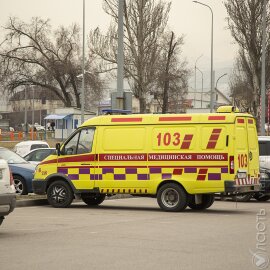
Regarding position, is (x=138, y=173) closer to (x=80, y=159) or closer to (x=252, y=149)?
(x=80, y=159)

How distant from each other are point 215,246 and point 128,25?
47.2 meters

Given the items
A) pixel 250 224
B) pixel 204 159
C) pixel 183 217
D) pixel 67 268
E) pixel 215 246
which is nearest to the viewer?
pixel 67 268

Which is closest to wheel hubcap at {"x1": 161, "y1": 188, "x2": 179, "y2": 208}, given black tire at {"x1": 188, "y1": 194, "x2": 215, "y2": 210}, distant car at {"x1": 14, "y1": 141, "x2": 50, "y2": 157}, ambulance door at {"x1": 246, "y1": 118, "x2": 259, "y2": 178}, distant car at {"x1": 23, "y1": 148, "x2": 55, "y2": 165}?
black tire at {"x1": 188, "y1": 194, "x2": 215, "y2": 210}

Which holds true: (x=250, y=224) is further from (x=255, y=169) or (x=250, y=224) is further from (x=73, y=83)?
(x=73, y=83)

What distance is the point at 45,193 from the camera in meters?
18.9

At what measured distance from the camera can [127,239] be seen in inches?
465

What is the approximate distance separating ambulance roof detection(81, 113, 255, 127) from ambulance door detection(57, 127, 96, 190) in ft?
1.26

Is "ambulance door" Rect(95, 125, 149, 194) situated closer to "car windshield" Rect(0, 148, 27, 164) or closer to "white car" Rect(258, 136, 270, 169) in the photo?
"car windshield" Rect(0, 148, 27, 164)

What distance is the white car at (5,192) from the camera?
1214 centimetres

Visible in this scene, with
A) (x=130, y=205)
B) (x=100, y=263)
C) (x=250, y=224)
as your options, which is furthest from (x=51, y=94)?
(x=100, y=263)

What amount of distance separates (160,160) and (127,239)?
5.91 m

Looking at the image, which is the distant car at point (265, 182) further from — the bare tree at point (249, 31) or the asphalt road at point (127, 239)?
the bare tree at point (249, 31)

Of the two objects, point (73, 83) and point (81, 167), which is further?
point (73, 83)

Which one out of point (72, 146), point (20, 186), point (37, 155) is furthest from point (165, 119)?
point (37, 155)
